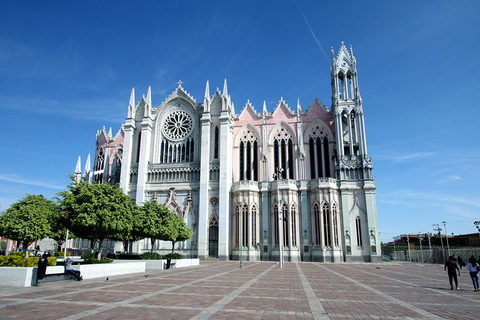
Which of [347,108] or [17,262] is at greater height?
[347,108]

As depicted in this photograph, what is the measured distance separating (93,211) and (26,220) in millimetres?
8598

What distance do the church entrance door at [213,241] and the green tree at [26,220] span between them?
26.0m

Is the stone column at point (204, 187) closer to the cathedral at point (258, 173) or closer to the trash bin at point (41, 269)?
the cathedral at point (258, 173)

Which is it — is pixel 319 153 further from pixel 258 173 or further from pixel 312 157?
pixel 258 173

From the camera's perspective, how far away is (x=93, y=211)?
2423cm

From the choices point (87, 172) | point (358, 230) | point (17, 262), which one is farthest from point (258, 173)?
point (17, 262)

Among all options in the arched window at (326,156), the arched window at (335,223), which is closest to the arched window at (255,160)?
the arched window at (326,156)

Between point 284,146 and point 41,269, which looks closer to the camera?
point 41,269

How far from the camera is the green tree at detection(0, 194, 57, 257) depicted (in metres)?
27.8

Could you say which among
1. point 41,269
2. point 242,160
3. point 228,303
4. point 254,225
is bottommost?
point 228,303

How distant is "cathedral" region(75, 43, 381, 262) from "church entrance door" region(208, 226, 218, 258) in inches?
5.9

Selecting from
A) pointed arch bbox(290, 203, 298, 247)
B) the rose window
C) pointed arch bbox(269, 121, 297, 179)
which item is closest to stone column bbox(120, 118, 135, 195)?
the rose window

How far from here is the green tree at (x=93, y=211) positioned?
943 inches

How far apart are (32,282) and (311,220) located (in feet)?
128
